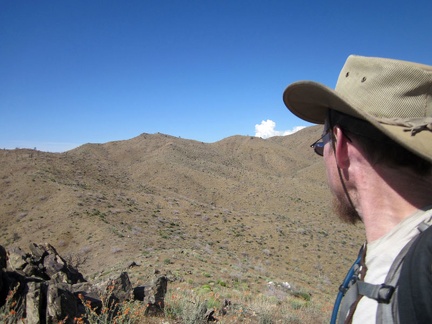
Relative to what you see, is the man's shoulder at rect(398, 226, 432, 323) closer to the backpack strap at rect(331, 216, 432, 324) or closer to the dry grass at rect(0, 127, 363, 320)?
the backpack strap at rect(331, 216, 432, 324)

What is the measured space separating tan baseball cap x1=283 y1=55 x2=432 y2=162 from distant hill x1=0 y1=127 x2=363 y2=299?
35.9 ft

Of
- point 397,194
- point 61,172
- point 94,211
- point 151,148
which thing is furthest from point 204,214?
point 151,148

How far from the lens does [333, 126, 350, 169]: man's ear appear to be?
155 cm

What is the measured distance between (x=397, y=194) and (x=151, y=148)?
68819 millimetres

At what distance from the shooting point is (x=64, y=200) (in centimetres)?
2292

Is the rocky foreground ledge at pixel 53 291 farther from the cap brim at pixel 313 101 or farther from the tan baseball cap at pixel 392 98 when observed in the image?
the tan baseball cap at pixel 392 98

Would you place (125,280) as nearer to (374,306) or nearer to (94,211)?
(374,306)

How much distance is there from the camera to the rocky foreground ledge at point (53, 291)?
4.42 m

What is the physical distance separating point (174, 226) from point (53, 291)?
1902 centimetres

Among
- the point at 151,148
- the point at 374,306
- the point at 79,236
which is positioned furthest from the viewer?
the point at 151,148

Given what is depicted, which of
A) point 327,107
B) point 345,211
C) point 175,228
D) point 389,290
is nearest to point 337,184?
point 345,211

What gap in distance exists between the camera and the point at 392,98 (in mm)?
1398

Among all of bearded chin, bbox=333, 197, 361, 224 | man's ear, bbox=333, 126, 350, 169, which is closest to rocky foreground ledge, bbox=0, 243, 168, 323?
bearded chin, bbox=333, 197, 361, 224

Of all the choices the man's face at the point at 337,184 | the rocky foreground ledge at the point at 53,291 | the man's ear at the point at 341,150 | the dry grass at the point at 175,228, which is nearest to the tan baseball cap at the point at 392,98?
the man's ear at the point at 341,150
